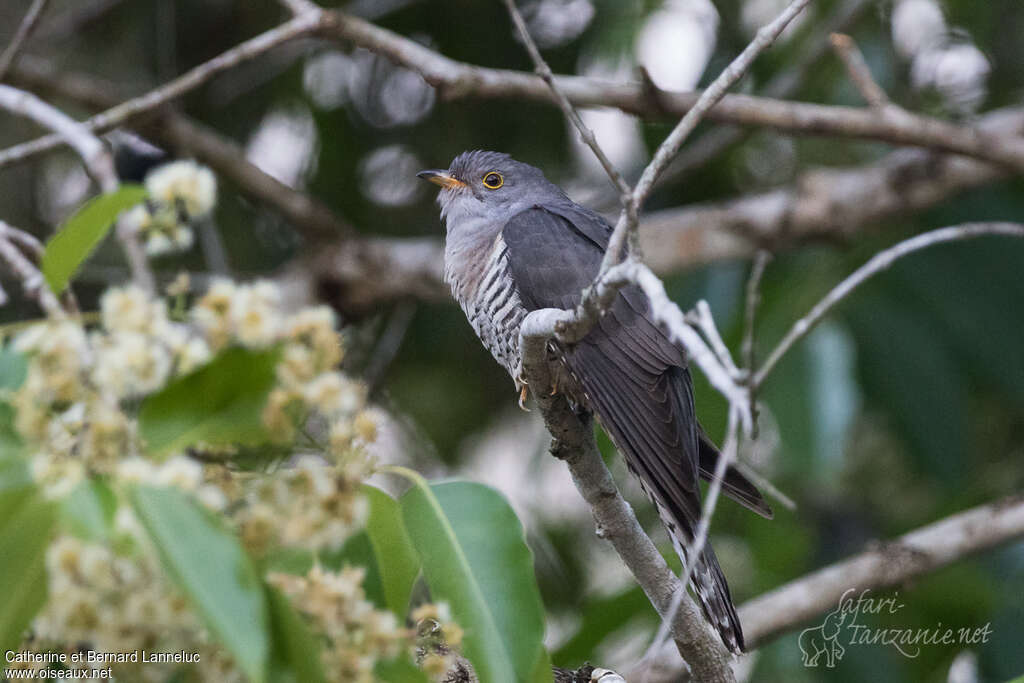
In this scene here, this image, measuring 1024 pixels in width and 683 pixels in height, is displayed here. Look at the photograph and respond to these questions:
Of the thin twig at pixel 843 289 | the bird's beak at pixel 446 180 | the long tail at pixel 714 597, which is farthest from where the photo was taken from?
the bird's beak at pixel 446 180

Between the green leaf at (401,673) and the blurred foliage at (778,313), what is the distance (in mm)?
2545

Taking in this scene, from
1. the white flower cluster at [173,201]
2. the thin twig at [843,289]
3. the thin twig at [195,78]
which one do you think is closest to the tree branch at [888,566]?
the thin twig at [843,289]

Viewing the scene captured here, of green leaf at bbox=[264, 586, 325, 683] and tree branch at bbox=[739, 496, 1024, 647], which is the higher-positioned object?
green leaf at bbox=[264, 586, 325, 683]

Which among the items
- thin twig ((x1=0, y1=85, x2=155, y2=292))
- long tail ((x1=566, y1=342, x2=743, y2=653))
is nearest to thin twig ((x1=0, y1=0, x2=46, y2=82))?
thin twig ((x1=0, y1=85, x2=155, y2=292))

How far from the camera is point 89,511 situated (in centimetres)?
126

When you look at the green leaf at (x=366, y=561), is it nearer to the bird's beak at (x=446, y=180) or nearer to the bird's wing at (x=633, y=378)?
the bird's wing at (x=633, y=378)

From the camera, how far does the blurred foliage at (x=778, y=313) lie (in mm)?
4758

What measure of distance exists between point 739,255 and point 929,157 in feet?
3.41

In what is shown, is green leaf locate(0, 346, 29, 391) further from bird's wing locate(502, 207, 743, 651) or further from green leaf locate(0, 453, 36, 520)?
bird's wing locate(502, 207, 743, 651)

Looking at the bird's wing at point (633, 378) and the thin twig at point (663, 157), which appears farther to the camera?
the bird's wing at point (633, 378)

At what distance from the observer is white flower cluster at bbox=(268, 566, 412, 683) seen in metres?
1.45

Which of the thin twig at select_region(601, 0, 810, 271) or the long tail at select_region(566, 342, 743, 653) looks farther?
the long tail at select_region(566, 342, 743, 653)

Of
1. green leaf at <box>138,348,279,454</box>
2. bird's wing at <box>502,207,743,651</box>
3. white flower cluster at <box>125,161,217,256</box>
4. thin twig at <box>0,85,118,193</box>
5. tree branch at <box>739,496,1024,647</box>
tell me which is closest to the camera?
green leaf at <box>138,348,279,454</box>

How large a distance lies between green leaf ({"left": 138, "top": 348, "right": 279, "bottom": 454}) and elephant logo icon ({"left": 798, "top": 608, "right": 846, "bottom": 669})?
148 inches
